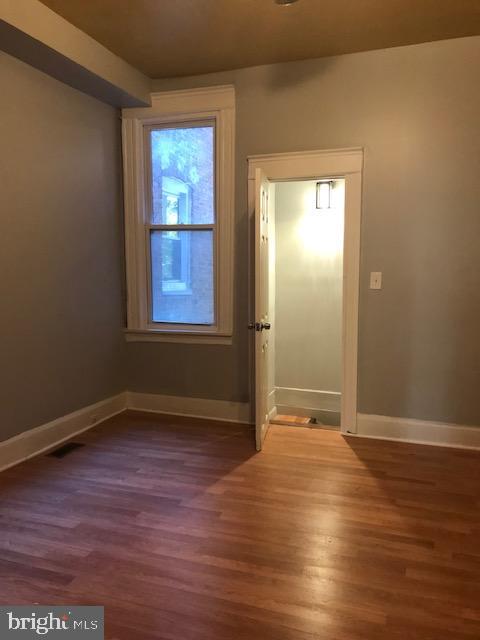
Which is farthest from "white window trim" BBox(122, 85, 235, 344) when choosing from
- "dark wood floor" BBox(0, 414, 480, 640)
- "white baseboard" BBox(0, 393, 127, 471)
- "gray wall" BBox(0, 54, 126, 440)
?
"dark wood floor" BBox(0, 414, 480, 640)

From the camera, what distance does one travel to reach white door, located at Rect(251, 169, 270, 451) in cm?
316

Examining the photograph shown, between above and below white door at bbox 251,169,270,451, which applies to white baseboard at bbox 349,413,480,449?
below

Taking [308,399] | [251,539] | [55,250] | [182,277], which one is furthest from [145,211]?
[251,539]

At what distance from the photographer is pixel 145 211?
3.98m

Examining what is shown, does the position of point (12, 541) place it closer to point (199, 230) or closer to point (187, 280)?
point (187, 280)

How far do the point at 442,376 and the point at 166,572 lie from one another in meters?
2.33

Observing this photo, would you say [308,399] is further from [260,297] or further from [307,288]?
[260,297]

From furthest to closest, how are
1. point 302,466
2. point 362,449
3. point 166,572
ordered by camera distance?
point 362,449 < point 302,466 < point 166,572

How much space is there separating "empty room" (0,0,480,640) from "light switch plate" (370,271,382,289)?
2.0 inches

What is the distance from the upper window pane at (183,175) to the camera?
3.78 m

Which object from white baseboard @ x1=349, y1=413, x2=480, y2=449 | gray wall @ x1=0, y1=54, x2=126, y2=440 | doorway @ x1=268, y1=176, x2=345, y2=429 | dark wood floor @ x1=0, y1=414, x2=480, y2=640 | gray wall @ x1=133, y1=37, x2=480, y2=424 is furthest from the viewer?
doorway @ x1=268, y1=176, x2=345, y2=429

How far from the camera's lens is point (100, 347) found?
151 inches

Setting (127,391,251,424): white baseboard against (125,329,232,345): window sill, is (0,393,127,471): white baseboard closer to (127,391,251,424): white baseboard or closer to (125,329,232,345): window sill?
(127,391,251,424): white baseboard

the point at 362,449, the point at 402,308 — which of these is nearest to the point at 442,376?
the point at 402,308
